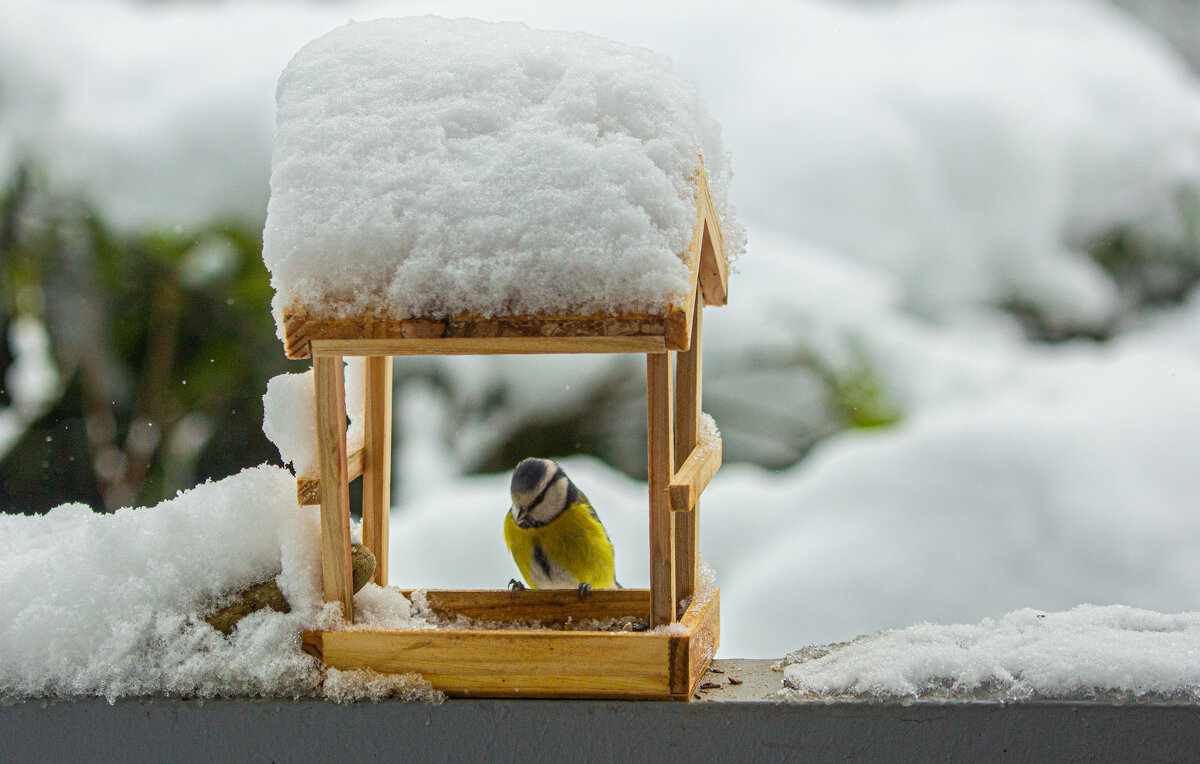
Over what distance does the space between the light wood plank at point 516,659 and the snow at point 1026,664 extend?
0.48 ft

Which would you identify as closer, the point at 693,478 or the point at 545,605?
the point at 693,478

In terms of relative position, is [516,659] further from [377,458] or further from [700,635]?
[377,458]

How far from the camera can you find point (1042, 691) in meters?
0.81

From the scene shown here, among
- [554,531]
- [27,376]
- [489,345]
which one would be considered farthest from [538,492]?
[27,376]

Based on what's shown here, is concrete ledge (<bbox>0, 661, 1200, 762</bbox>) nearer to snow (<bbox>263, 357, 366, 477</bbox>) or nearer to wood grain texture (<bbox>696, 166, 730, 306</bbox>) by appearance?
snow (<bbox>263, 357, 366, 477</bbox>)

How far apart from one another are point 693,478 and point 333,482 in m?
0.31

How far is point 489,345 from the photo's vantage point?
76 centimetres

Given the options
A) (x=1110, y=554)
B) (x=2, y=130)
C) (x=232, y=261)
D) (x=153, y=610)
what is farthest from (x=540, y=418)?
(x=2, y=130)

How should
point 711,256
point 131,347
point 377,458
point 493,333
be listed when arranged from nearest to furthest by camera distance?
point 493,333
point 711,256
point 377,458
point 131,347

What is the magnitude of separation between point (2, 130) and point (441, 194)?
7.06ft

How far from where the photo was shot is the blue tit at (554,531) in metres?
1.28

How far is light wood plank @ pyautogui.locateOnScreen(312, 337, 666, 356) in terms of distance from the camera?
2.44ft

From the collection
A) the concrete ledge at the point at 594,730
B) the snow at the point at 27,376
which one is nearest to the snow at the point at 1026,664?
the concrete ledge at the point at 594,730

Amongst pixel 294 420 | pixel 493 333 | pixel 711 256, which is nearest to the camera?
pixel 493 333
